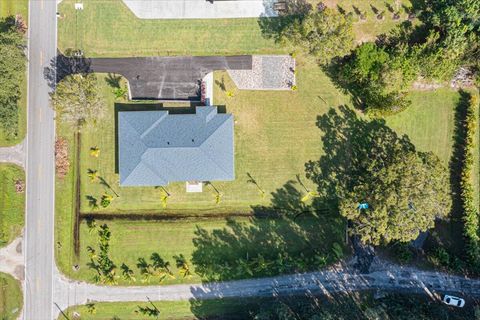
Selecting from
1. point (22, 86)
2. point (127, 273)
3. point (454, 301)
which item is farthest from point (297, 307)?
point (22, 86)

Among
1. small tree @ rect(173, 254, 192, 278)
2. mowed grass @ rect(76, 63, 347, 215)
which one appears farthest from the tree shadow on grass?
mowed grass @ rect(76, 63, 347, 215)

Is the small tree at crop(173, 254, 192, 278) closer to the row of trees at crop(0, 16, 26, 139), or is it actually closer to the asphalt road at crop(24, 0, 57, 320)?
the asphalt road at crop(24, 0, 57, 320)

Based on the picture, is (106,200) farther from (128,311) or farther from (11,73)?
(11,73)

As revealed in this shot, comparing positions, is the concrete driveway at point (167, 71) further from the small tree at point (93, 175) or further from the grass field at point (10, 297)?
the grass field at point (10, 297)

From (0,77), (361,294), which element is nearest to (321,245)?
(361,294)

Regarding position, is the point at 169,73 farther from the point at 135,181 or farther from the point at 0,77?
the point at 0,77
